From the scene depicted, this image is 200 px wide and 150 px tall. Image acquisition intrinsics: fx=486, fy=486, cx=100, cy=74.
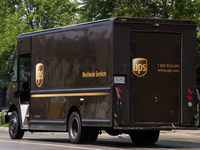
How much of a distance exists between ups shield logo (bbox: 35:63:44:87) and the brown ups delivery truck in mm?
888

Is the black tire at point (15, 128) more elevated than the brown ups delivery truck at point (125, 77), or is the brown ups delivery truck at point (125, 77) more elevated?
the brown ups delivery truck at point (125, 77)

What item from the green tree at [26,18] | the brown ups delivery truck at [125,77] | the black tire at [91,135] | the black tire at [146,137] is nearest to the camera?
the brown ups delivery truck at [125,77]

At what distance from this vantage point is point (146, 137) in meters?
15.2

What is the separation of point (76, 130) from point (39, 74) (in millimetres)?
2691

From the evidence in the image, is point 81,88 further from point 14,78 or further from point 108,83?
point 14,78

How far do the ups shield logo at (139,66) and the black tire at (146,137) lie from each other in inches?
93.3

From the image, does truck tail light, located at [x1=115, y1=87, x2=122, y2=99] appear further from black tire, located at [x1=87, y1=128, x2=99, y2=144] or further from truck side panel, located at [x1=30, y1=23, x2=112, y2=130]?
black tire, located at [x1=87, y1=128, x2=99, y2=144]

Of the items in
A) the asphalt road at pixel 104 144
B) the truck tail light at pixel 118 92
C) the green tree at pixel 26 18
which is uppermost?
the green tree at pixel 26 18

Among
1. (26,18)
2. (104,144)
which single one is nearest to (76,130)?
(104,144)

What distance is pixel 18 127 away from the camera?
17.0 metres

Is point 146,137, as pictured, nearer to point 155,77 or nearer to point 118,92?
point 155,77

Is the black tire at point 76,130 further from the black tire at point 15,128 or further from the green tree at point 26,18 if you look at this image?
the green tree at point 26,18

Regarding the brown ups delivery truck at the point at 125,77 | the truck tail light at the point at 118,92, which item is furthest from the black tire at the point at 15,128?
the truck tail light at the point at 118,92

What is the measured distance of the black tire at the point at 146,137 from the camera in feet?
49.1
